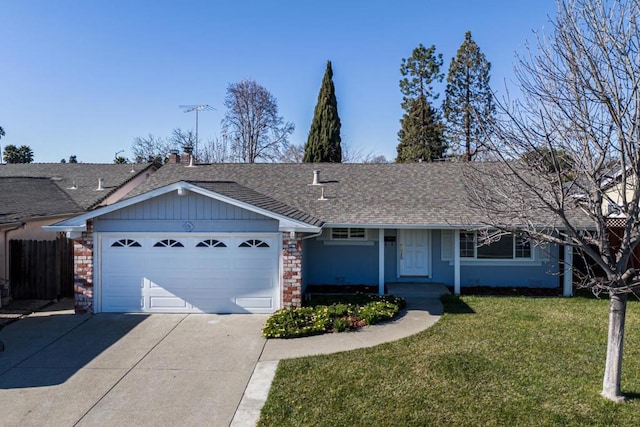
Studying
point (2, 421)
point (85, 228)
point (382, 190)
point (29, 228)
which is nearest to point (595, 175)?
point (2, 421)

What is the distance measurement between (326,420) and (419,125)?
2698 centimetres

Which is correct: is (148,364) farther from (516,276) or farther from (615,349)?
(516,276)

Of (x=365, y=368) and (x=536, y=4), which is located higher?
(x=536, y=4)

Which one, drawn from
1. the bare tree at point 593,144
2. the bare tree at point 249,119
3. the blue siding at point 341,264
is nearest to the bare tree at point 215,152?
the bare tree at point 249,119

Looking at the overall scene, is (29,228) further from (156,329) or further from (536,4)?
(536,4)

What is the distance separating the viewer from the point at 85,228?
9.79m

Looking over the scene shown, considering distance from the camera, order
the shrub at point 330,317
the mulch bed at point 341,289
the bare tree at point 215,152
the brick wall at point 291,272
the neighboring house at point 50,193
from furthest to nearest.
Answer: the bare tree at point 215,152, the mulch bed at point 341,289, the neighboring house at point 50,193, the brick wall at point 291,272, the shrub at point 330,317

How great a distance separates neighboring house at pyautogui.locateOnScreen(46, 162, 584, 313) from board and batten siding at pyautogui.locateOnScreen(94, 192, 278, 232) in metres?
0.02

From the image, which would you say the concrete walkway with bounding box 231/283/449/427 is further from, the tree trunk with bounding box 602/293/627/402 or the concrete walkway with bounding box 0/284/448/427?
the tree trunk with bounding box 602/293/627/402

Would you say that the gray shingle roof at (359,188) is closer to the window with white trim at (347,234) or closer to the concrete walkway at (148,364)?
the window with white trim at (347,234)

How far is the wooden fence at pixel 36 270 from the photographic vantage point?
1145 cm

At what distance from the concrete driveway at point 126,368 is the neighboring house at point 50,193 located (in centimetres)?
317

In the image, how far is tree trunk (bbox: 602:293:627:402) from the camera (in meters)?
5.56

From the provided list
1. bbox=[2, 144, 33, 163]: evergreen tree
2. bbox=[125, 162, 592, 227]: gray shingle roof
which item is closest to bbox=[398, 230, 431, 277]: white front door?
bbox=[125, 162, 592, 227]: gray shingle roof
